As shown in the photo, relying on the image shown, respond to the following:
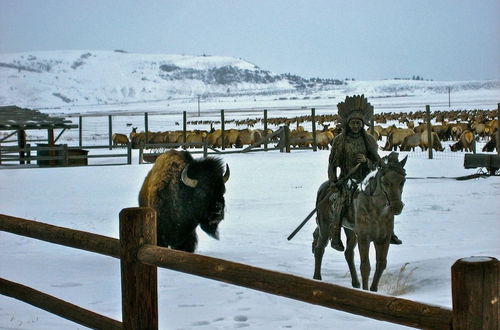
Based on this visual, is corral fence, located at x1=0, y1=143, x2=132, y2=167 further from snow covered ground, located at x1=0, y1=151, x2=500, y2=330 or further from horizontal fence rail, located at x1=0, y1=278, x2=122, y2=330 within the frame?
horizontal fence rail, located at x1=0, y1=278, x2=122, y2=330

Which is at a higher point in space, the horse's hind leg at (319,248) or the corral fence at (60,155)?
the corral fence at (60,155)

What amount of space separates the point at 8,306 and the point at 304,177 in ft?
41.9

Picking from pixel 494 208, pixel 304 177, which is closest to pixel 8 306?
pixel 494 208

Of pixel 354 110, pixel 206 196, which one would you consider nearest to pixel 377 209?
pixel 354 110

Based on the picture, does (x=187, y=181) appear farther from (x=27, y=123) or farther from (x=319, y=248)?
(x=27, y=123)

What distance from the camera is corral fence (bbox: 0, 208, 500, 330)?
2.06 metres

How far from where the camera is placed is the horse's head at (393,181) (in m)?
6.14

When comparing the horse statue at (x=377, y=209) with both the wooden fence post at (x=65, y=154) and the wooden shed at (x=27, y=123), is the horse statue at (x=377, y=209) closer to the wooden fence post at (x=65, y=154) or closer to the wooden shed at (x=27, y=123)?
the wooden fence post at (x=65, y=154)

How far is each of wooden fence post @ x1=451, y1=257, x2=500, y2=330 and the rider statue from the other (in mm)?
4832

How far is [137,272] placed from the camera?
341 centimetres

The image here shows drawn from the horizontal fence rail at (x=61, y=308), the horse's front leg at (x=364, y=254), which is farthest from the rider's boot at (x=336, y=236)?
the horizontal fence rail at (x=61, y=308)

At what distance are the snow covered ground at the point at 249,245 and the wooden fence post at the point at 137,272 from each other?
1953mm

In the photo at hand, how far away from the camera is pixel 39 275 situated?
7.43 meters

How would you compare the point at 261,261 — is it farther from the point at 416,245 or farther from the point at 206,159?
the point at 416,245
